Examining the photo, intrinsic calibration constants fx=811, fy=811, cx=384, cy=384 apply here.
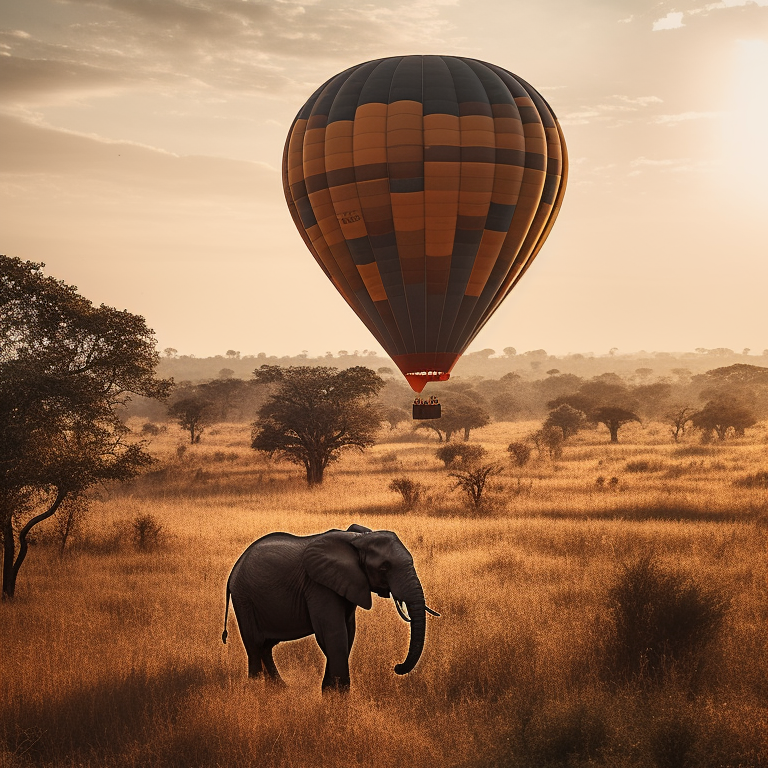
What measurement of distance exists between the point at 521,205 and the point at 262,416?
23.0 meters

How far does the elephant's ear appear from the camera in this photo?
9820 mm

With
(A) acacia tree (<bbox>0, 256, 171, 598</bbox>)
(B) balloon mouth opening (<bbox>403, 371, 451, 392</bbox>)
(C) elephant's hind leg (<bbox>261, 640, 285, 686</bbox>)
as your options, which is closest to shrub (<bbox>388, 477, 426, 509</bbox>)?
(B) balloon mouth opening (<bbox>403, 371, 451, 392</bbox>)

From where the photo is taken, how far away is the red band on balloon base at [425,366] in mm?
19297

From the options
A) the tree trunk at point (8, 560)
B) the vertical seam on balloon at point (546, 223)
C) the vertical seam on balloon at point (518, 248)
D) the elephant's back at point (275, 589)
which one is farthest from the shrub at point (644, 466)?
the elephant's back at point (275, 589)

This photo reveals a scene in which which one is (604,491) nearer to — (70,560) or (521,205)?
(521,205)

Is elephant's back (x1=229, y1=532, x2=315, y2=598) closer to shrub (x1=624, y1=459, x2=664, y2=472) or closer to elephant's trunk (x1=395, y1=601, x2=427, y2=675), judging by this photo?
elephant's trunk (x1=395, y1=601, x2=427, y2=675)

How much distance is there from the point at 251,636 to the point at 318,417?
24.6m

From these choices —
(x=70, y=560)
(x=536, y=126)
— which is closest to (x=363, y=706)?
(x=70, y=560)

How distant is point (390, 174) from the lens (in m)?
18.1

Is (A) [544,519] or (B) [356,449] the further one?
(B) [356,449]

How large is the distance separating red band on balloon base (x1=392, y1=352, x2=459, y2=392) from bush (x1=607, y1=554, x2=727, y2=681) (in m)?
7.69

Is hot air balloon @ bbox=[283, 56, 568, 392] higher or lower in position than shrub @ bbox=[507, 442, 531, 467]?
higher

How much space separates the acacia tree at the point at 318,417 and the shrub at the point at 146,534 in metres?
13.0

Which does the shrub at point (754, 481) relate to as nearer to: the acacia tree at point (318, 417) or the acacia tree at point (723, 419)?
the acacia tree at point (318, 417)
